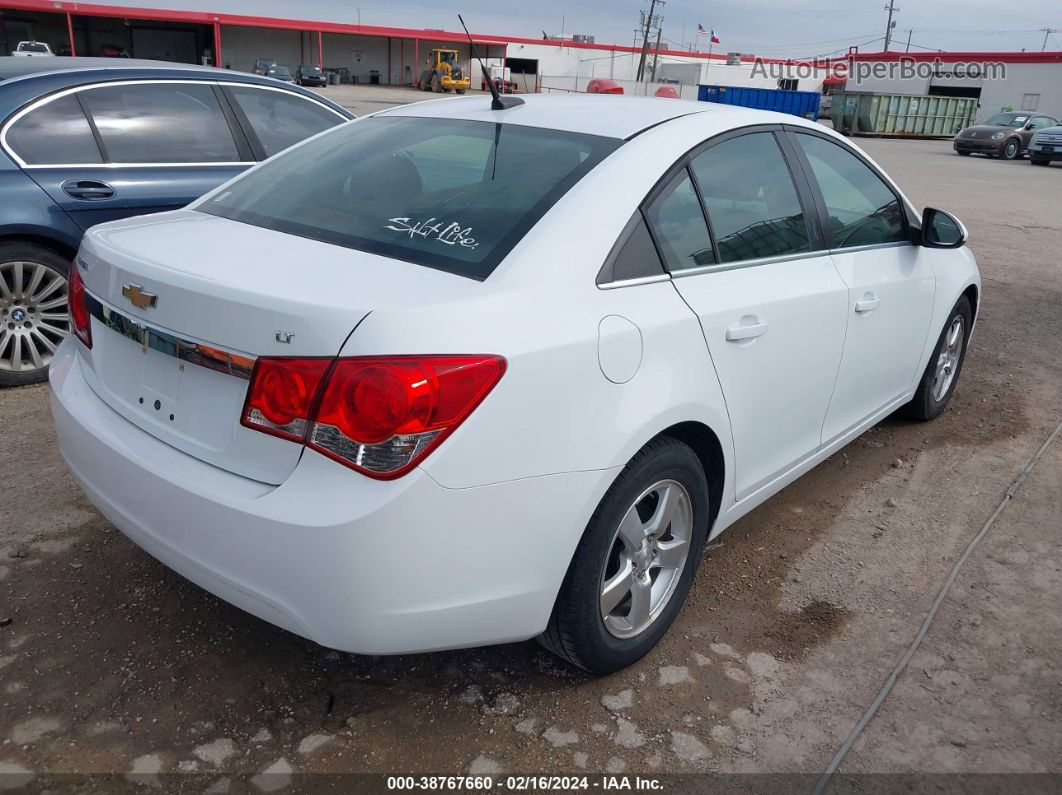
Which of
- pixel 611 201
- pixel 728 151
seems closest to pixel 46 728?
pixel 611 201

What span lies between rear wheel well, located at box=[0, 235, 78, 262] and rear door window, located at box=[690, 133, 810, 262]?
3488 mm

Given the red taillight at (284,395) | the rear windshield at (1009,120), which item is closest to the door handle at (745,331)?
the red taillight at (284,395)

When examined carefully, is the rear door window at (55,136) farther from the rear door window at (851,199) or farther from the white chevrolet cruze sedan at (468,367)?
the rear door window at (851,199)

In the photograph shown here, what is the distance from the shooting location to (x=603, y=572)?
2.37m

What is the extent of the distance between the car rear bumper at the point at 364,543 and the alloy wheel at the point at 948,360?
315cm

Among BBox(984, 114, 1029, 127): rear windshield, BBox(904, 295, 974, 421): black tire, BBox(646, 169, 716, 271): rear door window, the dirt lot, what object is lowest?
the dirt lot

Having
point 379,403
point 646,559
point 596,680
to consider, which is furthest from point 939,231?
point 379,403

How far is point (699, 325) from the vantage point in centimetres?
254

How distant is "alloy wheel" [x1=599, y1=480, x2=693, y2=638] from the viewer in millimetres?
2490

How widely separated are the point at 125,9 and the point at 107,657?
5598 cm

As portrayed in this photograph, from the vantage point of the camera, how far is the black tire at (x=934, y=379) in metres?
4.48

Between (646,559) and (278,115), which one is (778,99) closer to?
(278,115)

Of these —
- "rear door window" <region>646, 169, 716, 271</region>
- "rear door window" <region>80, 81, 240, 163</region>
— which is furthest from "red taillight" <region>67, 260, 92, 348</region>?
"rear door window" <region>80, 81, 240, 163</region>

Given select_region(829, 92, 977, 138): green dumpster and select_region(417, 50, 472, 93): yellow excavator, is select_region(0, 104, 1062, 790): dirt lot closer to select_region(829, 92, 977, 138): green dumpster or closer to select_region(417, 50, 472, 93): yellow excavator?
select_region(829, 92, 977, 138): green dumpster
